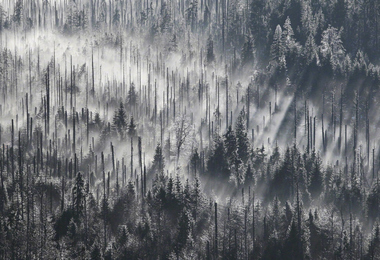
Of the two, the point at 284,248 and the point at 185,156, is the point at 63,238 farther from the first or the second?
the point at 185,156

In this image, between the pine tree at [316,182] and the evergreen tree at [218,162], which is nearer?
the pine tree at [316,182]

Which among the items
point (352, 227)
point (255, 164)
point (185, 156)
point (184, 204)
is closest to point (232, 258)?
point (184, 204)

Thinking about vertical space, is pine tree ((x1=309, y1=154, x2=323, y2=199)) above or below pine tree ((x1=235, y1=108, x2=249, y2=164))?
below

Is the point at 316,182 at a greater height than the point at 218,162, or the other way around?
the point at 218,162

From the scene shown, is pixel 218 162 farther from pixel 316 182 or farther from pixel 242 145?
pixel 316 182

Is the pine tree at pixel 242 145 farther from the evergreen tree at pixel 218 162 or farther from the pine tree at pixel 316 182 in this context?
the pine tree at pixel 316 182

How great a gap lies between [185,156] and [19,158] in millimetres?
47375

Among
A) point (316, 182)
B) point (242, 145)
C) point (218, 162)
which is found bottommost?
point (316, 182)

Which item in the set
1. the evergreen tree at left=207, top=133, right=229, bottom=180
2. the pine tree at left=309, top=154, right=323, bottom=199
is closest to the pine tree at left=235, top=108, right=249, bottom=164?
the evergreen tree at left=207, top=133, right=229, bottom=180

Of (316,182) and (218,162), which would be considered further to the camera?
(218,162)

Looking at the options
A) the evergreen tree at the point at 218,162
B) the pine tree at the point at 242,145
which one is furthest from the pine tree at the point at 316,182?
the evergreen tree at the point at 218,162

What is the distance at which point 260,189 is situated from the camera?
545ft

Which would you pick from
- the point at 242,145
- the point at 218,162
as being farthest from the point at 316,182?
the point at 218,162

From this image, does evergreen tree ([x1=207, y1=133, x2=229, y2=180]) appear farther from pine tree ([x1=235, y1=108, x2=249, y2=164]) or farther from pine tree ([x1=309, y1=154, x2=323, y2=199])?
pine tree ([x1=309, y1=154, x2=323, y2=199])
